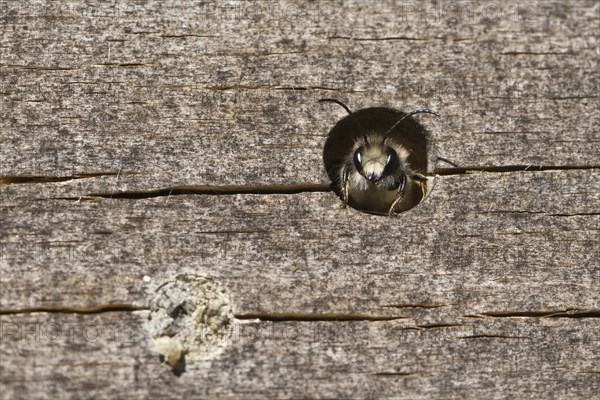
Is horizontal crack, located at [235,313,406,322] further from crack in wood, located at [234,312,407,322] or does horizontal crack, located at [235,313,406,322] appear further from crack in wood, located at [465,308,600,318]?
crack in wood, located at [465,308,600,318]

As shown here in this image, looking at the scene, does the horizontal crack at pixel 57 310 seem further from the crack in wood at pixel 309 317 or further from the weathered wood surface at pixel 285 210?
the crack in wood at pixel 309 317

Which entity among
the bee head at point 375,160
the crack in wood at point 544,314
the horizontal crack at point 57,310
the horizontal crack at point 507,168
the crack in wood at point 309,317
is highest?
the horizontal crack at point 507,168

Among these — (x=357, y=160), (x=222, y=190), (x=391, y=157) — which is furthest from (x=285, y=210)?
(x=391, y=157)

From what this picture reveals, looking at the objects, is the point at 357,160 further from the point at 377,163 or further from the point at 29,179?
the point at 29,179

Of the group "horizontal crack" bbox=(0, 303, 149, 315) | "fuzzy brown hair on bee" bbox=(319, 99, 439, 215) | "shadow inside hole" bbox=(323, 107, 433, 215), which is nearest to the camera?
"horizontal crack" bbox=(0, 303, 149, 315)

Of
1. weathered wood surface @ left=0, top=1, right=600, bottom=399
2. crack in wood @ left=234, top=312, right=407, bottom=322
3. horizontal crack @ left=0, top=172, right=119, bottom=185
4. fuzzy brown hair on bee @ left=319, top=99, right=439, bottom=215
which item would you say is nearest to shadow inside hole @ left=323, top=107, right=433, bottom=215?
fuzzy brown hair on bee @ left=319, top=99, right=439, bottom=215

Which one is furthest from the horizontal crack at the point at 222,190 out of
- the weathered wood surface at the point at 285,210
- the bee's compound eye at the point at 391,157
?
the bee's compound eye at the point at 391,157

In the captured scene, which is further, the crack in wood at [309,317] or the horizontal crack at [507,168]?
the horizontal crack at [507,168]

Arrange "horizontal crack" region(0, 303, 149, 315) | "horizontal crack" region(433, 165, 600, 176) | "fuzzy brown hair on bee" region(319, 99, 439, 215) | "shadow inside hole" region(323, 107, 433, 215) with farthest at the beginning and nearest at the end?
1. "fuzzy brown hair on bee" region(319, 99, 439, 215)
2. "shadow inside hole" region(323, 107, 433, 215)
3. "horizontal crack" region(433, 165, 600, 176)
4. "horizontal crack" region(0, 303, 149, 315)

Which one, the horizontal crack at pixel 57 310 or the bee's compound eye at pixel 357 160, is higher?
the bee's compound eye at pixel 357 160
